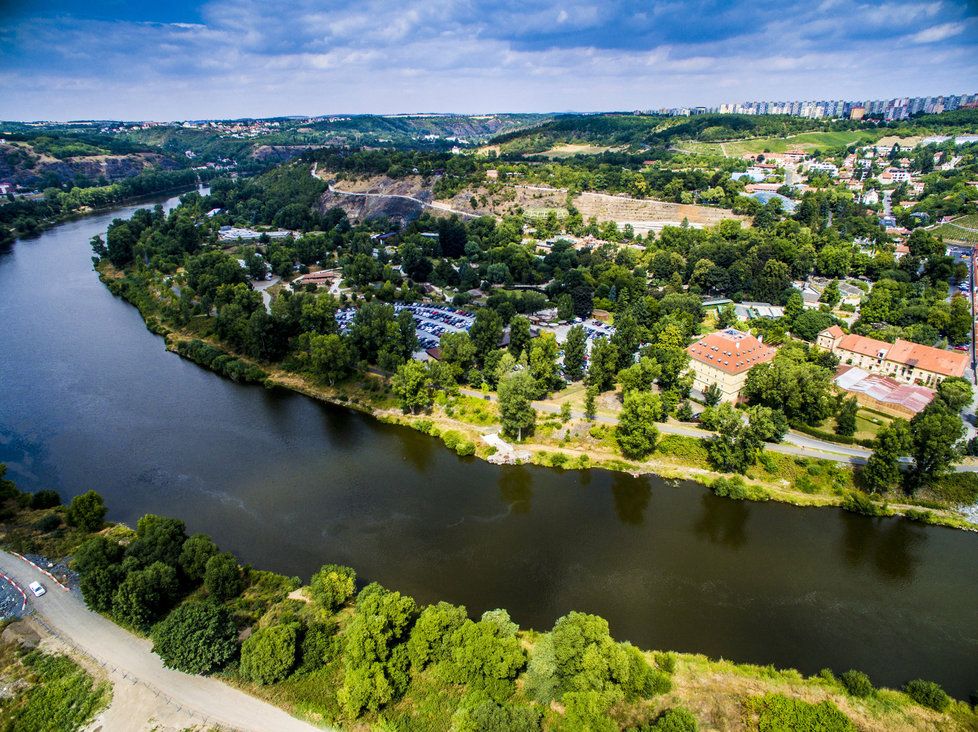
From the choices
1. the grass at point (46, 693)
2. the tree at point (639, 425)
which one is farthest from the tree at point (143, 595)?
the tree at point (639, 425)

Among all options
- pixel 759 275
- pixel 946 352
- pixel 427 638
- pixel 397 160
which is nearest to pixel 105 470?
pixel 427 638

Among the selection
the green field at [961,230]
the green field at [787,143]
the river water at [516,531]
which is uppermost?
the green field at [787,143]

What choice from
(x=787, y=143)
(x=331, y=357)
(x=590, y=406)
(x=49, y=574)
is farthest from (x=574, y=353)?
(x=787, y=143)

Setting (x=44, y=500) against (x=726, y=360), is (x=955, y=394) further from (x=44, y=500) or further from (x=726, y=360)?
(x=44, y=500)

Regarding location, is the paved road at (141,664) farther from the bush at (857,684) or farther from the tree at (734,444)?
the tree at (734,444)

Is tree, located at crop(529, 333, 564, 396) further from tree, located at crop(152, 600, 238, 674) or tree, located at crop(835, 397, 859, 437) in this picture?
tree, located at crop(152, 600, 238, 674)

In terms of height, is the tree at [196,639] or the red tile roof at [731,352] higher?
the red tile roof at [731,352]

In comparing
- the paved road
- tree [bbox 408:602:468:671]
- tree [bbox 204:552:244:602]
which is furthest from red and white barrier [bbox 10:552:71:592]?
tree [bbox 408:602:468:671]
